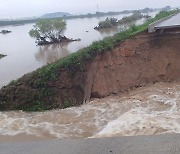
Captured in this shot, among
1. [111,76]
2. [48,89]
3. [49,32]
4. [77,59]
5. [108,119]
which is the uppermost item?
[77,59]

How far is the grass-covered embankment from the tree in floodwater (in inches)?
1076

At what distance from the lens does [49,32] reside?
4034 centimetres

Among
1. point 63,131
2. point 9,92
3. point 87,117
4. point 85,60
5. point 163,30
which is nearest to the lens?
point 63,131

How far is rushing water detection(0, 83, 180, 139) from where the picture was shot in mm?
9039

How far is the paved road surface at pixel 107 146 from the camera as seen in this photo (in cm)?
685

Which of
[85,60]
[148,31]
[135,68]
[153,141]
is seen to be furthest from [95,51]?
[153,141]

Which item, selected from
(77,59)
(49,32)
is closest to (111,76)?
(77,59)

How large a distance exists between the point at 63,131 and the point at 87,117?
4.33 feet

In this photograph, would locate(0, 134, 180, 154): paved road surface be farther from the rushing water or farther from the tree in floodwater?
the tree in floodwater

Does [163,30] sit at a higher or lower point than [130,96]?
higher

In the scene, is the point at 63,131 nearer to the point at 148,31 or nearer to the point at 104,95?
the point at 104,95

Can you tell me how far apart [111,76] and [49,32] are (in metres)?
28.6

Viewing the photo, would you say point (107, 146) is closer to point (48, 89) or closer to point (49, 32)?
point (48, 89)

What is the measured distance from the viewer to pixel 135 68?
1339 centimetres
